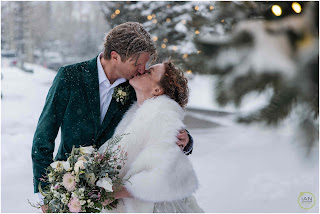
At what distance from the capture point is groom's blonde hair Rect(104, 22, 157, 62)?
1.80 meters

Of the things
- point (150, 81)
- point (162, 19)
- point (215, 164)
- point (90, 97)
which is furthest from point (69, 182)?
point (162, 19)

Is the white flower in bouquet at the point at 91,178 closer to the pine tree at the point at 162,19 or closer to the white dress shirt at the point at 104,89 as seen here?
the white dress shirt at the point at 104,89

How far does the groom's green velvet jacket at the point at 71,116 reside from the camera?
5.94ft

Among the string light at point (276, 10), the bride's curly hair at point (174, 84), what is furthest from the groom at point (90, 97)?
the string light at point (276, 10)

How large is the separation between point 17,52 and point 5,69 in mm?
375

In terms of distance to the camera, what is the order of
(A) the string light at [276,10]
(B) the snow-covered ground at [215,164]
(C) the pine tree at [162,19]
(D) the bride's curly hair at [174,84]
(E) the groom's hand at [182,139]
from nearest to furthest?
1. (A) the string light at [276,10]
2. (E) the groom's hand at [182,139]
3. (D) the bride's curly hair at [174,84]
4. (B) the snow-covered ground at [215,164]
5. (C) the pine tree at [162,19]

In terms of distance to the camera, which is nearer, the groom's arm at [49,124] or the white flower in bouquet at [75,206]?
the white flower in bouquet at [75,206]

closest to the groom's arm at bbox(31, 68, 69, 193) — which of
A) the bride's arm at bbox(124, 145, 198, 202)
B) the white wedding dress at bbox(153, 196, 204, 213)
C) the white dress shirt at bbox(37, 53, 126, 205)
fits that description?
the white dress shirt at bbox(37, 53, 126, 205)

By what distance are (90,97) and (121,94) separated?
0.15m

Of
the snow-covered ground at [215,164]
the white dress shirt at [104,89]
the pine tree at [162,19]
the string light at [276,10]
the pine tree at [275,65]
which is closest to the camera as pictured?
the pine tree at [275,65]

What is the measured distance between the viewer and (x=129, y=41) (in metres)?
1.80

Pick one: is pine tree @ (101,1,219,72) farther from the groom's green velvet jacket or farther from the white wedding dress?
the white wedding dress

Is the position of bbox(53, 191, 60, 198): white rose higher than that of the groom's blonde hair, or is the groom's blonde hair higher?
the groom's blonde hair

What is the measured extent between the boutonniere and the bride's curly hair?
0.64 ft
